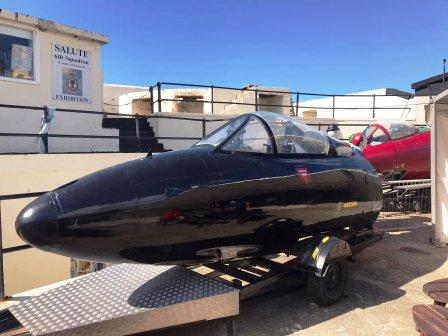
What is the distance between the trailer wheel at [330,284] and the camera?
4109 mm

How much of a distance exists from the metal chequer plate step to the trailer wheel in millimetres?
1160

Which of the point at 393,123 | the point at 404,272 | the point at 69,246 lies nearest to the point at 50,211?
the point at 69,246

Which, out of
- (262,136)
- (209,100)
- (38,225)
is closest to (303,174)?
(262,136)

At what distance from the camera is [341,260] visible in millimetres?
4336

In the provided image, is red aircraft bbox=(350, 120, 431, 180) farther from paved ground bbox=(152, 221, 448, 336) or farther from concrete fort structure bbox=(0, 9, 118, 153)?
concrete fort structure bbox=(0, 9, 118, 153)

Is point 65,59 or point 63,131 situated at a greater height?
point 65,59

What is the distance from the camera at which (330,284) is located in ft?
14.1

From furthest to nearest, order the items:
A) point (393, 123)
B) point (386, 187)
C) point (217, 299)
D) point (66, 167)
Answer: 1. point (393, 123)
2. point (386, 187)
3. point (66, 167)
4. point (217, 299)

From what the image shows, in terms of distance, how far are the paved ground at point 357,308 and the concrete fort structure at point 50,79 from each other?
863 centimetres

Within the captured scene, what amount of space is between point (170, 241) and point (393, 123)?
28.4 feet

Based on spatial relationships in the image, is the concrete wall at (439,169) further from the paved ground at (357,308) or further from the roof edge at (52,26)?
the roof edge at (52,26)

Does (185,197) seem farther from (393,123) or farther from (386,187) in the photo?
(393,123)

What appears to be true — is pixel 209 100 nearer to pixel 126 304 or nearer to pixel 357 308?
pixel 357 308

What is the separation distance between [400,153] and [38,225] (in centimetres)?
894
